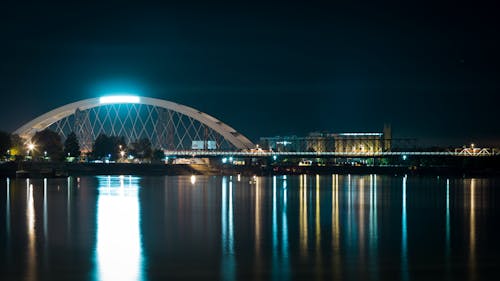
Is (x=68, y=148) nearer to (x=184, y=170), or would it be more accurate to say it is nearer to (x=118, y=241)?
(x=184, y=170)

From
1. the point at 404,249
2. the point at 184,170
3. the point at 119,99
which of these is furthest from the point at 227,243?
the point at 119,99

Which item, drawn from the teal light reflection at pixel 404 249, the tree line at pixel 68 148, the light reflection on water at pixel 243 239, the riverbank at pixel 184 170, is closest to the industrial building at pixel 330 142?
the riverbank at pixel 184 170

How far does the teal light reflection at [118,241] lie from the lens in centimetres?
1616

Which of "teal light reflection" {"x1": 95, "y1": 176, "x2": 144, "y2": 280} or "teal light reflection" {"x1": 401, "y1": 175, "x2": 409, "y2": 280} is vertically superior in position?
"teal light reflection" {"x1": 95, "y1": 176, "x2": 144, "y2": 280}

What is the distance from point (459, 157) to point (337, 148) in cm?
3927

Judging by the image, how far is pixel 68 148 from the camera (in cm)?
8562

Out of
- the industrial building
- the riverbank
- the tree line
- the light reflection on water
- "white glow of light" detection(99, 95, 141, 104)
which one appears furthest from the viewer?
the industrial building

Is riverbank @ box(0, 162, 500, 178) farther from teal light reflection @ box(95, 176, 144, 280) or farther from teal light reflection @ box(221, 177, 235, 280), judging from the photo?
teal light reflection @ box(221, 177, 235, 280)

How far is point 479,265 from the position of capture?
1722 cm

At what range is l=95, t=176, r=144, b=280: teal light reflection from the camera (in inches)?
636

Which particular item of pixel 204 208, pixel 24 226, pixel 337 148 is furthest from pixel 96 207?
pixel 337 148

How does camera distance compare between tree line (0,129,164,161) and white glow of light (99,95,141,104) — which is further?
white glow of light (99,95,141,104)

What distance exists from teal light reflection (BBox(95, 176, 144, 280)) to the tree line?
4182cm

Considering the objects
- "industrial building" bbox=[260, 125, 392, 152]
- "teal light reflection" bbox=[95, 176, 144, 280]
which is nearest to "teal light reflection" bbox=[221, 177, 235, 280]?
"teal light reflection" bbox=[95, 176, 144, 280]
